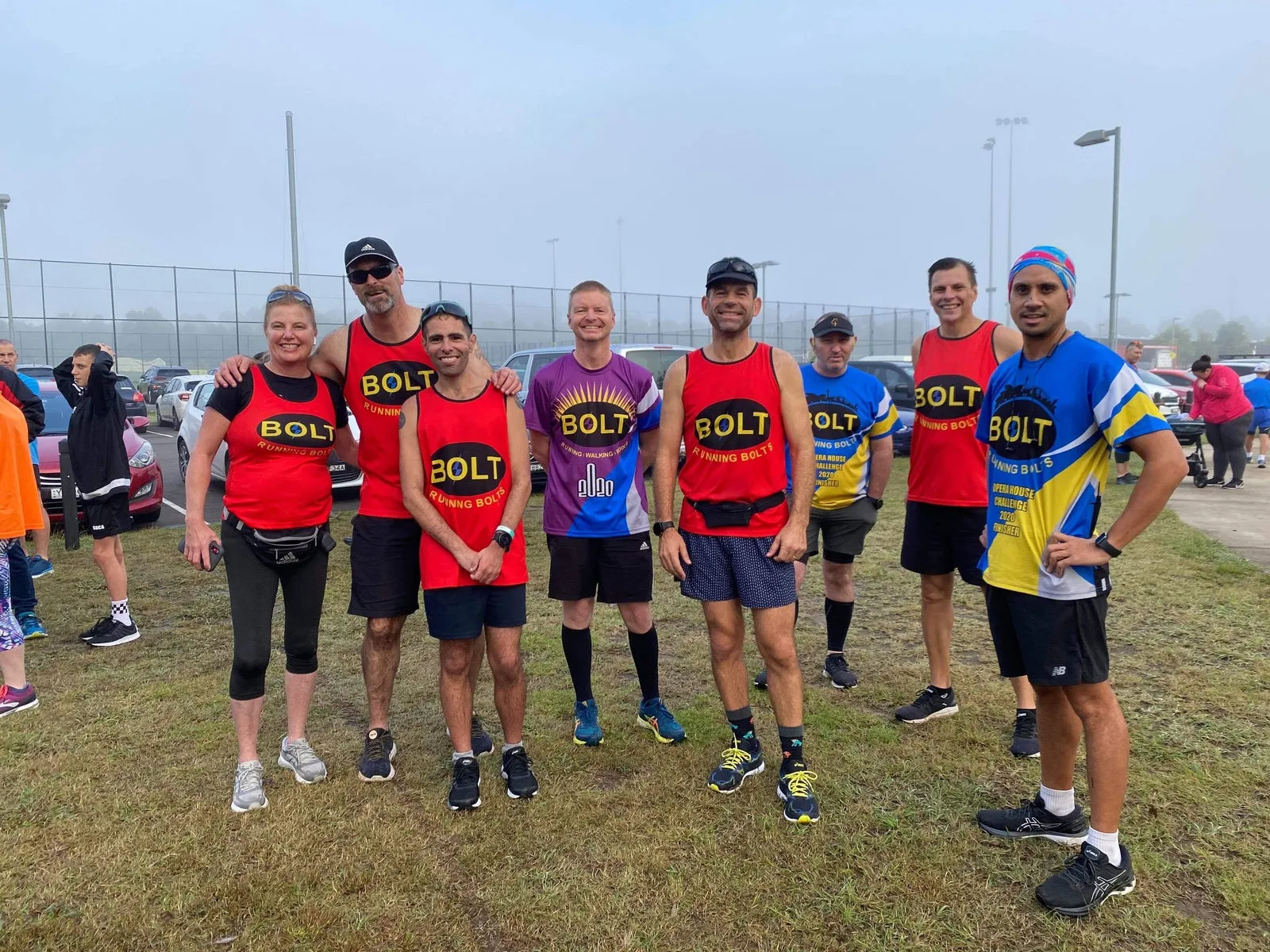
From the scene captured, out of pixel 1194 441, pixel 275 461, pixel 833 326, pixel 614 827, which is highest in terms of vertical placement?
pixel 833 326

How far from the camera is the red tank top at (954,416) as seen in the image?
12.6 feet

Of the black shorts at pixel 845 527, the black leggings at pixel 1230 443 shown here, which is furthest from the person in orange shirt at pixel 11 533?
the black leggings at pixel 1230 443

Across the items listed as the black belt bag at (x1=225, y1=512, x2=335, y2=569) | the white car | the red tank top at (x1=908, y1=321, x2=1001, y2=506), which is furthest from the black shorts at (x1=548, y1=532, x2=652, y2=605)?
the white car

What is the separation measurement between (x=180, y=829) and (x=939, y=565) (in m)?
3.44

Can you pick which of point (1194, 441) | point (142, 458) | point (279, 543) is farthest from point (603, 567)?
point (1194, 441)

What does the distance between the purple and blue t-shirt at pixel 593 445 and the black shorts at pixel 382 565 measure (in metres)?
0.65

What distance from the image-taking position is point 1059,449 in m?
2.66

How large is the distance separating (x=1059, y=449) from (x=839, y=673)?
225cm

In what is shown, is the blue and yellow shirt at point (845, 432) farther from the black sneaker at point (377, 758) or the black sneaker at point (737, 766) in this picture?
the black sneaker at point (377, 758)

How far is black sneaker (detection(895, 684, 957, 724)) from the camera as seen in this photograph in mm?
4004

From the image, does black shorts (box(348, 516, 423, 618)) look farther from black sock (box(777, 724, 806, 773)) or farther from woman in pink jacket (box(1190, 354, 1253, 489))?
woman in pink jacket (box(1190, 354, 1253, 489))

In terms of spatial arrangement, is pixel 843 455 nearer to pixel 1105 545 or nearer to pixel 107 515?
pixel 1105 545

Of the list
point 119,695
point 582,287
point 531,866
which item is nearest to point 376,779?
point 531,866

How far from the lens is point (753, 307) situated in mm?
3383
